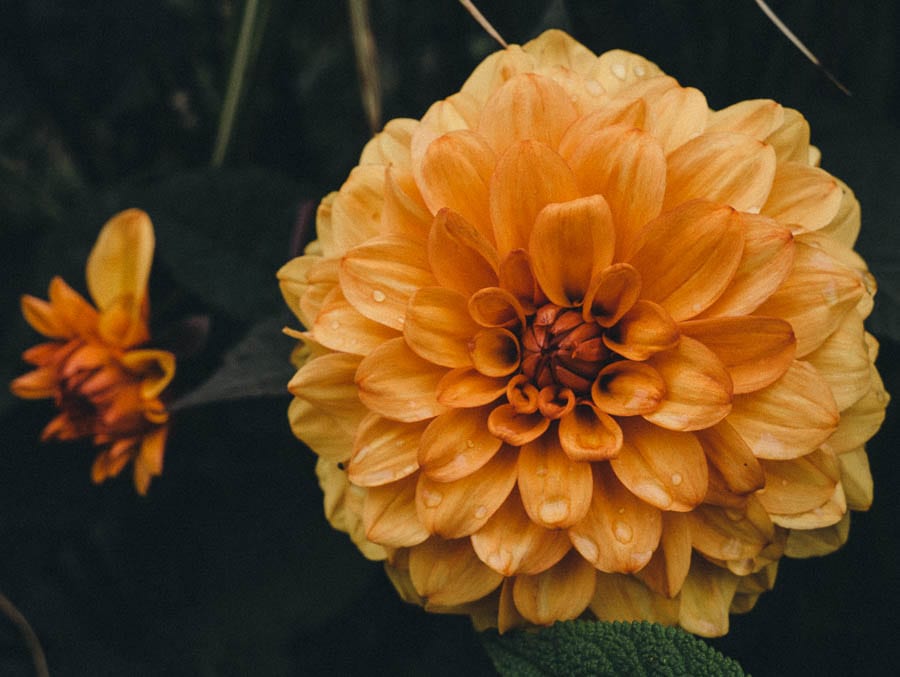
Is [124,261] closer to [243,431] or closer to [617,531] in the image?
[243,431]

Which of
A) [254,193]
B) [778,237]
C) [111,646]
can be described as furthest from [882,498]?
[111,646]

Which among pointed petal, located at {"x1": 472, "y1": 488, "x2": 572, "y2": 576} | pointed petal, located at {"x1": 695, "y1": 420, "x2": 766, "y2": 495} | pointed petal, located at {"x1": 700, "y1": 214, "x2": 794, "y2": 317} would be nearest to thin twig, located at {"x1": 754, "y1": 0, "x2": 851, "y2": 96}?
pointed petal, located at {"x1": 700, "y1": 214, "x2": 794, "y2": 317}

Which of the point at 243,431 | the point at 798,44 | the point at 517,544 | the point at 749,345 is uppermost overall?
the point at 798,44

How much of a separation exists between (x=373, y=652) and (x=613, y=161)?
0.59m

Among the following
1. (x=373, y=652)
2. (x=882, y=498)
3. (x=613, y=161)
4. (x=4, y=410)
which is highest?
(x=613, y=161)

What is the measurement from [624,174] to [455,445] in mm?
201

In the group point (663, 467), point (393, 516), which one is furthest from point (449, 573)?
point (663, 467)

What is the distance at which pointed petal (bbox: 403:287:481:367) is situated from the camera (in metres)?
0.48

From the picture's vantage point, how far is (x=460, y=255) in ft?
1.63

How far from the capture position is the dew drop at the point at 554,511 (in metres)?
0.46

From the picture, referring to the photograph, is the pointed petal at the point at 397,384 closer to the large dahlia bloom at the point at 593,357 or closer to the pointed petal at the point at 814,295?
the large dahlia bloom at the point at 593,357

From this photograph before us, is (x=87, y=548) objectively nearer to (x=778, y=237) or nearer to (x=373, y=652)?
(x=373, y=652)

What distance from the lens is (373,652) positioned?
0.81 metres

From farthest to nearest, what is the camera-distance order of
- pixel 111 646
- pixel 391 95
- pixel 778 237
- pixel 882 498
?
1. pixel 391 95
2. pixel 111 646
3. pixel 882 498
4. pixel 778 237
